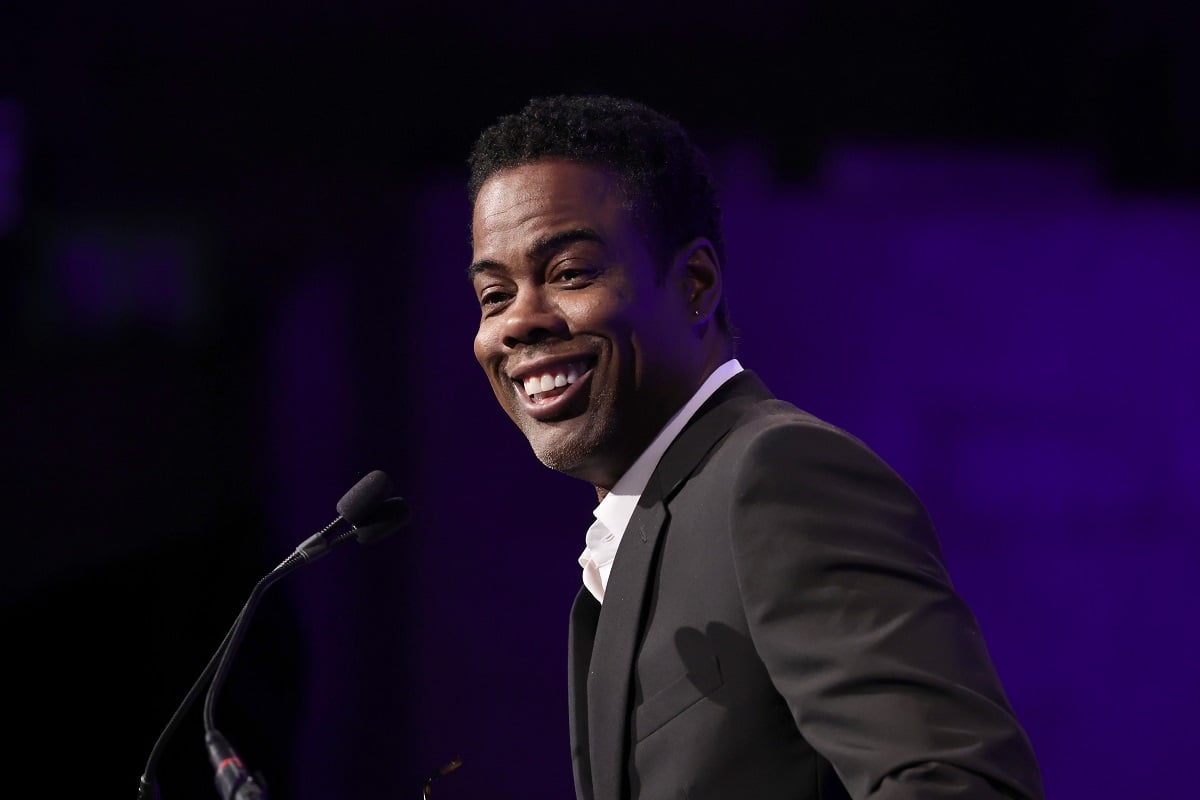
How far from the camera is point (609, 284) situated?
1.71m

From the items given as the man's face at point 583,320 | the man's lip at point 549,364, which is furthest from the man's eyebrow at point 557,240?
the man's lip at point 549,364

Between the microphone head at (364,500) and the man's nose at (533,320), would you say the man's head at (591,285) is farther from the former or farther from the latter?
the microphone head at (364,500)

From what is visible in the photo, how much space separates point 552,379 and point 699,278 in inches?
11.3

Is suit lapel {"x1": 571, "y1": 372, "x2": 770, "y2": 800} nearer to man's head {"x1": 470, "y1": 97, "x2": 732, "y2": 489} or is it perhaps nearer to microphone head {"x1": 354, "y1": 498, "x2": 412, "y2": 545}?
man's head {"x1": 470, "y1": 97, "x2": 732, "y2": 489}

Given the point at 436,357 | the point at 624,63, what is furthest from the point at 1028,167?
the point at 436,357

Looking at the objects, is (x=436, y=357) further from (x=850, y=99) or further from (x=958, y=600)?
(x=958, y=600)

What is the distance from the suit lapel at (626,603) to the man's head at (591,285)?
11cm

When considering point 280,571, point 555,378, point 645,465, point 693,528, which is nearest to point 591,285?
point 555,378

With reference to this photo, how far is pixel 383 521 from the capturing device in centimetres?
178

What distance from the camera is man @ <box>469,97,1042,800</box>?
1245 mm

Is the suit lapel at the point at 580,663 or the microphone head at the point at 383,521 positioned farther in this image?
the suit lapel at the point at 580,663

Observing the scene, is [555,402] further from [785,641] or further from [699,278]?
[785,641]

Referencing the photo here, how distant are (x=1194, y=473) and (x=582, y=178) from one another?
7.42ft

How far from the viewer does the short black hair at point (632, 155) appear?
180 cm
